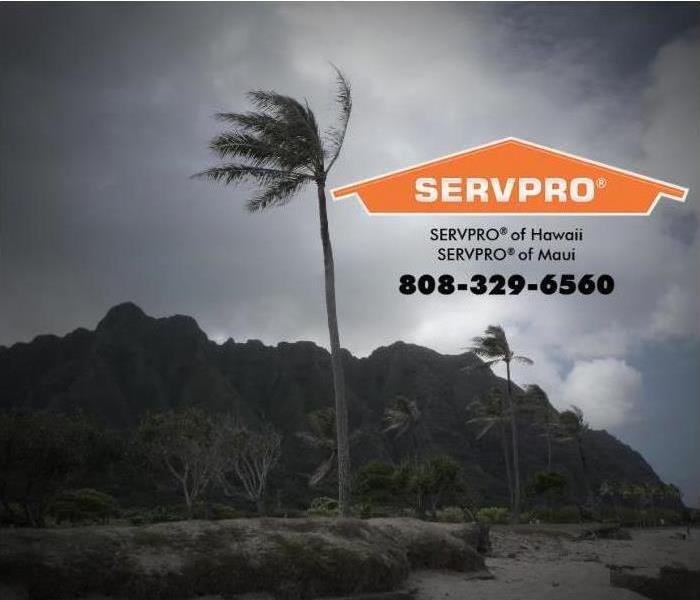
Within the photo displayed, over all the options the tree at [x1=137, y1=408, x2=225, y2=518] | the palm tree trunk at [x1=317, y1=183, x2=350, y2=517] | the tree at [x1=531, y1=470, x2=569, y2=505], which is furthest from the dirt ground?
the tree at [x1=531, y1=470, x2=569, y2=505]

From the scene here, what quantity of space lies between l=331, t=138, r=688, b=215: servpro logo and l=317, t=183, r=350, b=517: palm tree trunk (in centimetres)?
546

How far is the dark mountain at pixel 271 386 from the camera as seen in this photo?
86.6 m

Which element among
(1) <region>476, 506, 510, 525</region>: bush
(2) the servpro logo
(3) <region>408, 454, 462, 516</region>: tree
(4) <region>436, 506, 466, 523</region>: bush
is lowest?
(1) <region>476, 506, 510, 525</region>: bush

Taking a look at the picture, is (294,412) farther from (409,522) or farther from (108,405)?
(409,522)

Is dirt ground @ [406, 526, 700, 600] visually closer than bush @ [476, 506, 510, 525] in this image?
Yes

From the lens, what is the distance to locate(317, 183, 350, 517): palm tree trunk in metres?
14.6

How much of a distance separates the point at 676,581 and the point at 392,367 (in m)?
99.8

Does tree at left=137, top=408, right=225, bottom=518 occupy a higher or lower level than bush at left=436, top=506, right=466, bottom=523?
higher

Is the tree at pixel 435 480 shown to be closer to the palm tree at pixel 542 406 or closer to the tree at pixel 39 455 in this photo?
the palm tree at pixel 542 406

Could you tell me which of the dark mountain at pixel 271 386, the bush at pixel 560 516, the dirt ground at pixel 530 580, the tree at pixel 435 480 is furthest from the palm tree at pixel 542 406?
the dirt ground at pixel 530 580

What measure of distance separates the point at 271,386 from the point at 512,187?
97.5 metres

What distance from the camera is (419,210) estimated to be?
977cm

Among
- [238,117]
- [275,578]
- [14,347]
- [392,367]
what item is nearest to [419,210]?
[275,578]

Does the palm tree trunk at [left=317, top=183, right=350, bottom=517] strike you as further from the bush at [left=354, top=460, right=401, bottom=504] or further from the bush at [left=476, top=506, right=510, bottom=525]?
the bush at [left=354, top=460, right=401, bottom=504]
